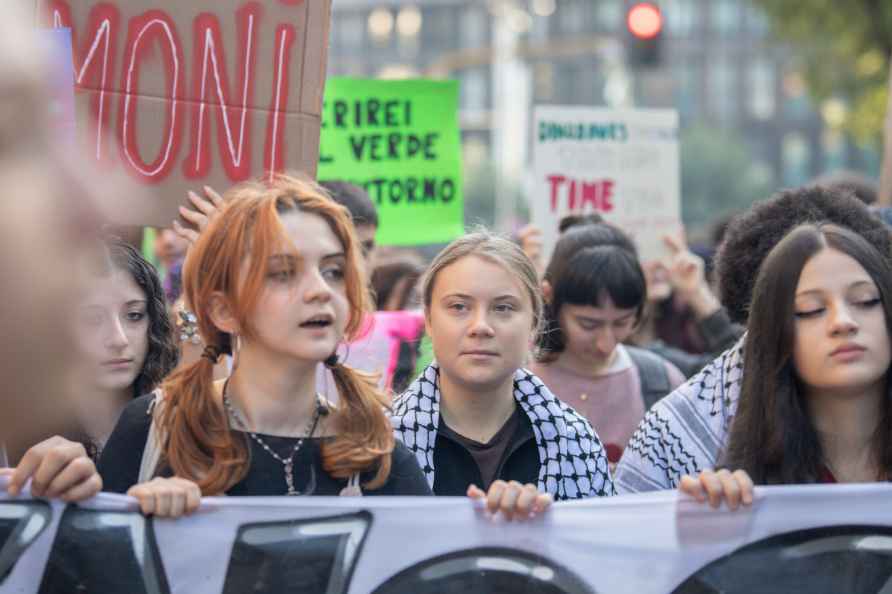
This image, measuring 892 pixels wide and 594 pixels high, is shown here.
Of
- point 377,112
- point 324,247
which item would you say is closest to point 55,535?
point 324,247

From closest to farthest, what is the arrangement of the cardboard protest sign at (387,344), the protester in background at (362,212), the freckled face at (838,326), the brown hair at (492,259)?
the freckled face at (838,326), the brown hair at (492,259), the cardboard protest sign at (387,344), the protester in background at (362,212)

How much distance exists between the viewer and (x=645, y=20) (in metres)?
10.9

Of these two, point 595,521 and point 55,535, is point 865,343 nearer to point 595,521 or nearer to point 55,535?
point 595,521

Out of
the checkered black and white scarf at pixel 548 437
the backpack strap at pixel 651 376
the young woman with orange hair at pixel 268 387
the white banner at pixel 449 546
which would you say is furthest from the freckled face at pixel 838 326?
the backpack strap at pixel 651 376

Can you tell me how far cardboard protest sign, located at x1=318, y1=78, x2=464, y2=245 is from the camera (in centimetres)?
669

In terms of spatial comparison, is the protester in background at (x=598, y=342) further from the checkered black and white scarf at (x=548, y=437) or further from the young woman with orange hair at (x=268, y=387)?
the young woman with orange hair at (x=268, y=387)

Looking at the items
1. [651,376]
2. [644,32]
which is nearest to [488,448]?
[651,376]

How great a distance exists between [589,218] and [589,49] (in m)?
16.7

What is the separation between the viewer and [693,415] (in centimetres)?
340

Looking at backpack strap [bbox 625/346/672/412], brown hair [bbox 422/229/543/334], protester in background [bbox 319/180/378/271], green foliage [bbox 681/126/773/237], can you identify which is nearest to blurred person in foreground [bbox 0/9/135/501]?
brown hair [bbox 422/229/543/334]

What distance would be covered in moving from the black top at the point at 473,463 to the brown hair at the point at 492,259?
0.36m

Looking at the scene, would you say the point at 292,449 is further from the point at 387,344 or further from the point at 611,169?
the point at 611,169

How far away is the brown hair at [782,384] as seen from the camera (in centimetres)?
305

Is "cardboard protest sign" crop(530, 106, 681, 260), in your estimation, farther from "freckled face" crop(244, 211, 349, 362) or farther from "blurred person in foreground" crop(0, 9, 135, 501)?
"blurred person in foreground" crop(0, 9, 135, 501)
